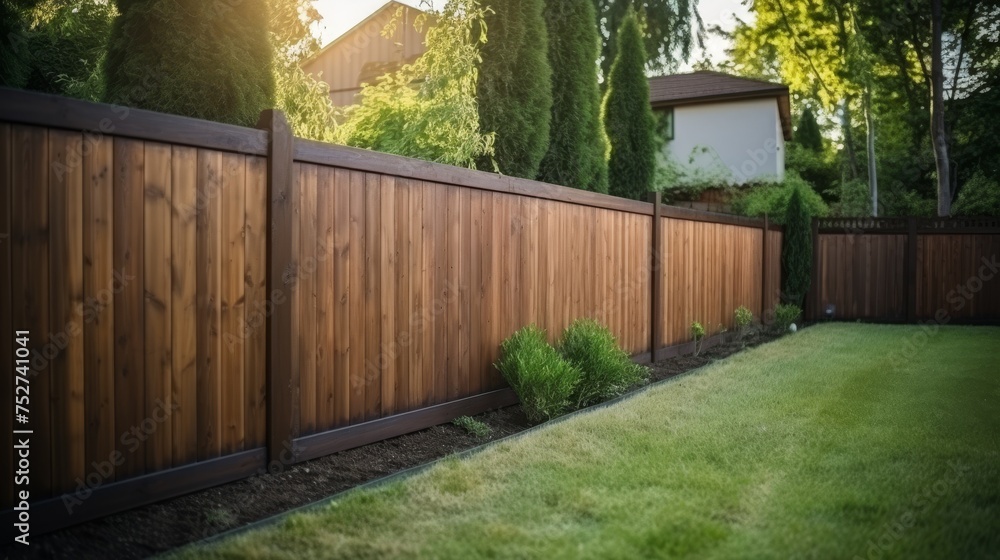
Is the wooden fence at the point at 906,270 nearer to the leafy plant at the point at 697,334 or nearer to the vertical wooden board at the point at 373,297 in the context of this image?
the leafy plant at the point at 697,334

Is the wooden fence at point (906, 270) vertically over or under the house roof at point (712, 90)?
under

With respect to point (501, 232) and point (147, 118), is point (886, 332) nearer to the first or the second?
point (501, 232)

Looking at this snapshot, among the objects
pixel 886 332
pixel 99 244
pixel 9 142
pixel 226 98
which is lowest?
pixel 886 332

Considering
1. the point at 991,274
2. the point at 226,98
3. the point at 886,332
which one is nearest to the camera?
the point at 226,98

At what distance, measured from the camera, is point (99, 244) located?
313 cm

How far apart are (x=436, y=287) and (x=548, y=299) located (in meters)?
1.62

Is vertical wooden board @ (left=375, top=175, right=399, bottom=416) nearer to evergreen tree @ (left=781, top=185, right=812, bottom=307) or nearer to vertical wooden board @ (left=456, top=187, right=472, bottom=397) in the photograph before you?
vertical wooden board @ (left=456, top=187, right=472, bottom=397)

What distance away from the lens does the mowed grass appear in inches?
117

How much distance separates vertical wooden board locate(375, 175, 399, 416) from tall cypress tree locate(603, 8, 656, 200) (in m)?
8.82

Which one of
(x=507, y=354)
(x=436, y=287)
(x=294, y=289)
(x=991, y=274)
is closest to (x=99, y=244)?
(x=294, y=289)

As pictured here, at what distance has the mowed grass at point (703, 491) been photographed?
298cm

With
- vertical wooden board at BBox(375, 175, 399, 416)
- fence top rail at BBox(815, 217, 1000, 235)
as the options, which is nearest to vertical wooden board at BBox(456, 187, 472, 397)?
vertical wooden board at BBox(375, 175, 399, 416)

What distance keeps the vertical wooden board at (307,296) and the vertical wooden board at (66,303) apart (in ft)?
3.90

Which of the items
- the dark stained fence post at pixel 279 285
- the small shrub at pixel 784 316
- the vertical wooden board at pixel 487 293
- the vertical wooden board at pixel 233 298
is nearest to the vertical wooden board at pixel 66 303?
the vertical wooden board at pixel 233 298
